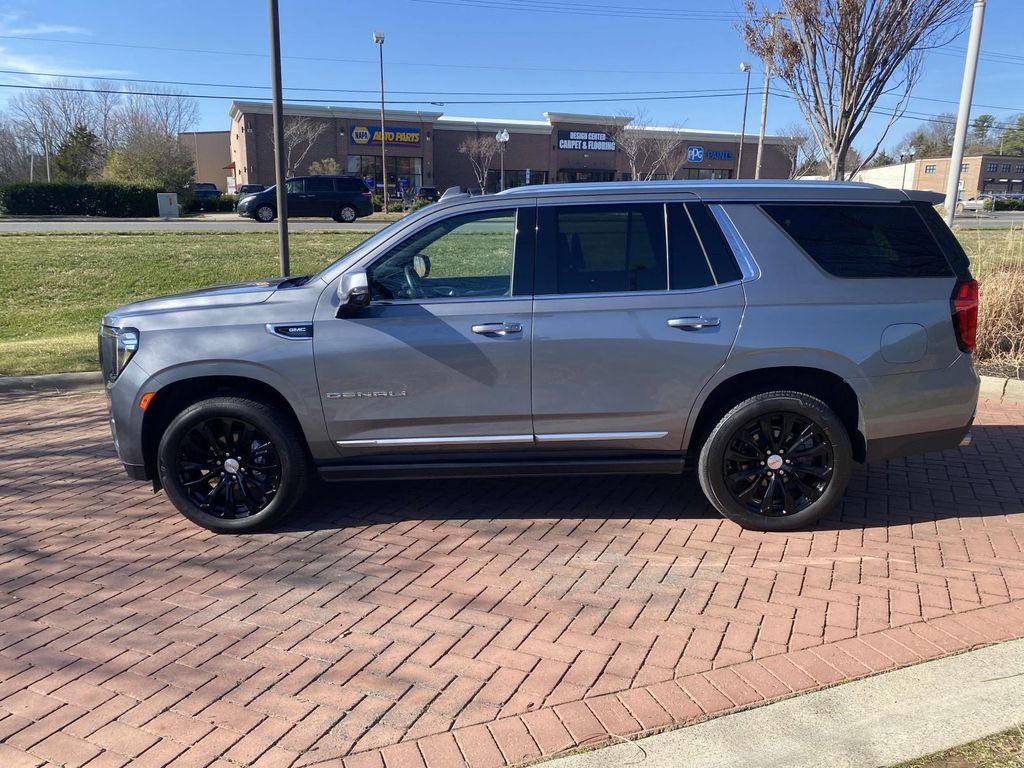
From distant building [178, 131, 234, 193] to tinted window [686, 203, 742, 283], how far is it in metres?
69.6

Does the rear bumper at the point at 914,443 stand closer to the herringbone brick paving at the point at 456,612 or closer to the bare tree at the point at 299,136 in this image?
the herringbone brick paving at the point at 456,612

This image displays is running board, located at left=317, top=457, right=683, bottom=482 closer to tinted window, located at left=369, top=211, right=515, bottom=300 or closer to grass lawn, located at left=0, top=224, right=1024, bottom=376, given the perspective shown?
tinted window, located at left=369, top=211, right=515, bottom=300

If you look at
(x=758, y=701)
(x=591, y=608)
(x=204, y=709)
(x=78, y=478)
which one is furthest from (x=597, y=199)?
(x=78, y=478)

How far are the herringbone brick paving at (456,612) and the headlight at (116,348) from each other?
964 mm

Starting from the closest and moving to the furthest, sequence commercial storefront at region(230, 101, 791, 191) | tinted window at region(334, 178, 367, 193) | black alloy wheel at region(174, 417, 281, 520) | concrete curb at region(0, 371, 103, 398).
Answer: black alloy wheel at region(174, 417, 281, 520) → concrete curb at region(0, 371, 103, 398) → tinted window at region(334, 178, 367, 193) → commercial storefront at region(230, 101, 791, 191)

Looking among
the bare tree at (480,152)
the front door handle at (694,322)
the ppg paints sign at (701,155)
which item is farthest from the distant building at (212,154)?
the front door handle at (694,322)

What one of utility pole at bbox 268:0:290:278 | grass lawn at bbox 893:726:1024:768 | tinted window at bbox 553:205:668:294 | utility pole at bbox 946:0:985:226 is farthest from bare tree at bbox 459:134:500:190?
grass lawn at bbox 893:726:1024:768

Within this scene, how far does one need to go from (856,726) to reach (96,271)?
14.6 meters

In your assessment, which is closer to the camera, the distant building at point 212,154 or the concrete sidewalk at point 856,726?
the concrete sidewalk at point 856,726

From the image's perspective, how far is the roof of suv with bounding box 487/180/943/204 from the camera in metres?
4.35

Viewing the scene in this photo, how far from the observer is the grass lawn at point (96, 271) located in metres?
9.62

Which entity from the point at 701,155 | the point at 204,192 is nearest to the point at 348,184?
the point at 204,192

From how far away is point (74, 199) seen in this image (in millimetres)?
36000

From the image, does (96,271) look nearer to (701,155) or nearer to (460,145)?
(460,145)
